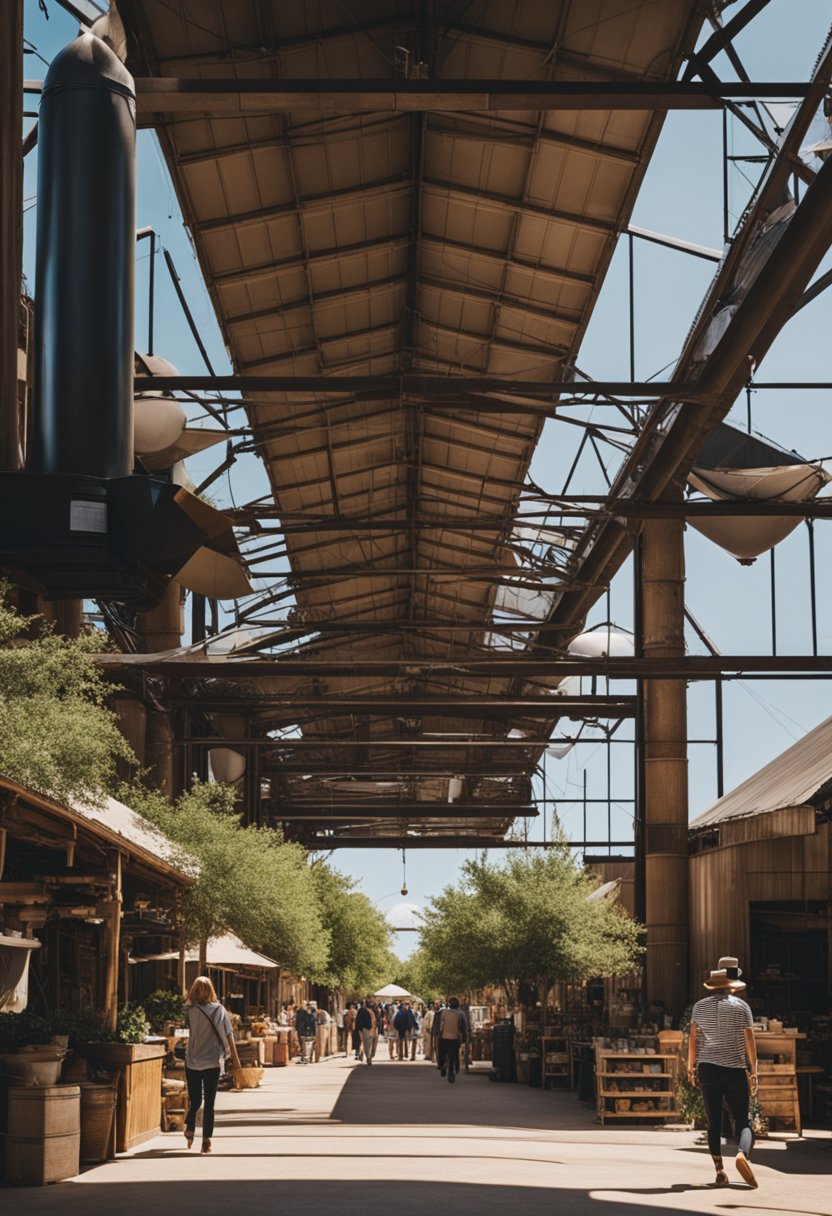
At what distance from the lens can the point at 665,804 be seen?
86.8ft

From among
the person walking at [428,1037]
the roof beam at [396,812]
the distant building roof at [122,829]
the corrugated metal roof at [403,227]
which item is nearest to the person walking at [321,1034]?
the person walking at [428,1037]

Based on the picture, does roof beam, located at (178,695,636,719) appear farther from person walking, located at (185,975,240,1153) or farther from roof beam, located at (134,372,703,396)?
person walking, located at (185,975,240,1153)

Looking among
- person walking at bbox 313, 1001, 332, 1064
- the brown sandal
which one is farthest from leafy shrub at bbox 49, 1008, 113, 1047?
person walking at bbox 313, 1001, 332, 1064

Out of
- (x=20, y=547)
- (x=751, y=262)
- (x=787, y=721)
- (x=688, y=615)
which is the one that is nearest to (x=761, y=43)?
(x=751, y=262)

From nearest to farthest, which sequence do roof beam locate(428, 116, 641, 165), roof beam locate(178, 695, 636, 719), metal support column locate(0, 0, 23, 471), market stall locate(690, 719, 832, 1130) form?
metal support column locate(0, 0, 23, 471) → roof beam locate(428, 116, 641, 165) → market stall locate(690, 719, 832, 1130) → roof beam locate(178, 695, 636, 719)

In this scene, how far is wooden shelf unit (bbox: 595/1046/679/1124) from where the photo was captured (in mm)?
17844

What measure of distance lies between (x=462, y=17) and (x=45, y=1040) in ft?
34.5

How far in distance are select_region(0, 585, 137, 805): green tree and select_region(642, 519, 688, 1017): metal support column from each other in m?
12.9

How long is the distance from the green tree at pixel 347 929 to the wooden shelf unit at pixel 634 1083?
32296 millimetres

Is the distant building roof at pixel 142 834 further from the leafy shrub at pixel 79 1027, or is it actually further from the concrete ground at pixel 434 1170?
the concrete ground at pixel 434 1170

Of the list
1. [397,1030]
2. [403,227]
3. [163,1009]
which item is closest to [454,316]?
[403,227]

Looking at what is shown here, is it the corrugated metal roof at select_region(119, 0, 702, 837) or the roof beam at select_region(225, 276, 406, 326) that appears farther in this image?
the roof beam at select_region(225, 276, 406, 326)

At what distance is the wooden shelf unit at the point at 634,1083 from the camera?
17844 millimetres

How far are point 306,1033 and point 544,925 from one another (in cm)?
1439
